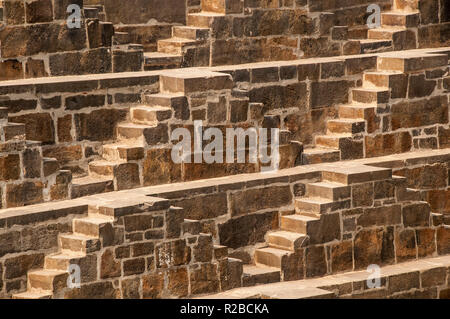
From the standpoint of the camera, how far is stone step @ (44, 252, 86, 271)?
42.0ft

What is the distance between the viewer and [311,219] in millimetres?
14453

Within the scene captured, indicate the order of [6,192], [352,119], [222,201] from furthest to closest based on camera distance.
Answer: [352,119] < [222,201] < [6,192]

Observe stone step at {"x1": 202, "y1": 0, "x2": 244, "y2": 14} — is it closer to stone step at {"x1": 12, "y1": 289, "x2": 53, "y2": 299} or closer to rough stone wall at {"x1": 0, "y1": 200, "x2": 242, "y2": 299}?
rough stone wall at {"x1": 0, "y1": 200, "x2": 242, "y2": 299}

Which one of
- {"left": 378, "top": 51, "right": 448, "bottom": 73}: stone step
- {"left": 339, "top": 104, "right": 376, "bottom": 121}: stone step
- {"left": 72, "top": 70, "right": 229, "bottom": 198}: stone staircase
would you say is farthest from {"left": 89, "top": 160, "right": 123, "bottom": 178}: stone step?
{"left": 378, "top": 51, "right": 448, "bottom": 73}: stone step

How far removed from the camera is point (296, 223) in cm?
1450

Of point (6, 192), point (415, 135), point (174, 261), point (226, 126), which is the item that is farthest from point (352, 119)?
point (6, 192)

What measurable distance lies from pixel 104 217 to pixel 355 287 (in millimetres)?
2736

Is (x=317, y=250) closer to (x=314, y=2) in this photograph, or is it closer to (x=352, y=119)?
(x=352, y=119)

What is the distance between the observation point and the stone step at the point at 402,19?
1736 cm

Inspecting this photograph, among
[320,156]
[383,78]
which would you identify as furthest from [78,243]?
[383,78]

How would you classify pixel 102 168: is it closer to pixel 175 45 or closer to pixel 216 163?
pixel 216 163

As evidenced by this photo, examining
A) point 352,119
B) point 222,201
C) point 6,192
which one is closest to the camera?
point 6,192

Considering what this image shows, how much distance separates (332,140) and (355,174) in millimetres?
1047

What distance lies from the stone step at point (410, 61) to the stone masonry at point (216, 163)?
0.02 metres
